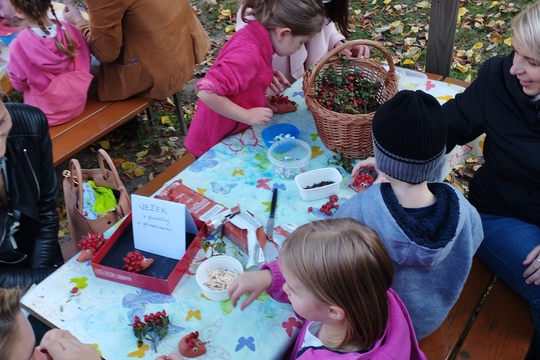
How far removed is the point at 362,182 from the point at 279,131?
0.52m

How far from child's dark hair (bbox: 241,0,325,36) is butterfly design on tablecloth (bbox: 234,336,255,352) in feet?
4.57

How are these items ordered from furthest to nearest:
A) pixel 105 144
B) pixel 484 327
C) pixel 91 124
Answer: pixel 105 144 < pixel 91 124 < pixel 484 327

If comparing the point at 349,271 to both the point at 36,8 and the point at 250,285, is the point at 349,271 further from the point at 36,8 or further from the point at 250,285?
the point at 36,8

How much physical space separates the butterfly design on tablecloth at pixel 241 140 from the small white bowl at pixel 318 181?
15.3 inches

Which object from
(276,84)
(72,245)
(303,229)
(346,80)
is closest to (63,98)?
(72,245)

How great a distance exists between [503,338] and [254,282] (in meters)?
1.03

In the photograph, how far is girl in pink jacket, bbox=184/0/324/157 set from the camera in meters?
2.24

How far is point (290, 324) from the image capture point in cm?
160

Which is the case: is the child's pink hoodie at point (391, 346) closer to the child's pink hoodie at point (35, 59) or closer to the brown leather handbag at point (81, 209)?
the brown leather handbag at point (81, 209)

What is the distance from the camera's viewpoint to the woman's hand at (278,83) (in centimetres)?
270

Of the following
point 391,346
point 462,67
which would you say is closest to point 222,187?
point 391,346

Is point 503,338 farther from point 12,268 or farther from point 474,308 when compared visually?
point 12,268

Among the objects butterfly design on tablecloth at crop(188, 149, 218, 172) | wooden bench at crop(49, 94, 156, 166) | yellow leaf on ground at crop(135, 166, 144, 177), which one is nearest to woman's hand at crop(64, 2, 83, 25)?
wooden bench at crop(49, 94, 156, 166)

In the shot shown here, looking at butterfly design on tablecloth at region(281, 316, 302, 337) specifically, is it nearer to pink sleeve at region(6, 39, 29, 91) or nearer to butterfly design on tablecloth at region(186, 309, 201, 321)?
butterfly design on tablecloth at region(186, 309, 201, 321)
